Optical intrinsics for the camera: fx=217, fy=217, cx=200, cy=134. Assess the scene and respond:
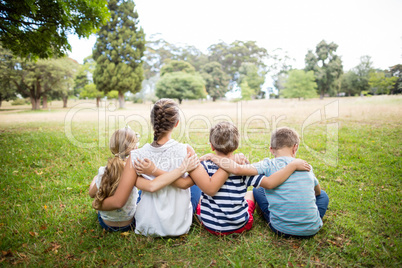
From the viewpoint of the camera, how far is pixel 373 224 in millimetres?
2711

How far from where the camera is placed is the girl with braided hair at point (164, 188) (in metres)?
2.10

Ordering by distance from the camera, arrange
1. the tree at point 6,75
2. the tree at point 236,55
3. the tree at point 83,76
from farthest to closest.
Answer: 1. the tree at point 236,55
2. the tree at point 83,76
3. the tree at point 6,75

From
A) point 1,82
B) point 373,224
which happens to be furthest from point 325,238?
point 1,82

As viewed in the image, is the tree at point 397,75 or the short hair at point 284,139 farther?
the tree at point 397,75

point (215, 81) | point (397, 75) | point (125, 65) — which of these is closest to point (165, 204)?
point (397, 75)

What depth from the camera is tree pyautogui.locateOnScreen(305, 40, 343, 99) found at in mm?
37594

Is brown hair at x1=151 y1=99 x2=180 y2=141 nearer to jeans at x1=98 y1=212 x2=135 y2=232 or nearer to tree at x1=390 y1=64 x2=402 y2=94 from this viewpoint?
jeans at x1=98 y1=212 x2=135 y2=232

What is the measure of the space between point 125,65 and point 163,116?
86.1 feet

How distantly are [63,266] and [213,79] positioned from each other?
4656cm

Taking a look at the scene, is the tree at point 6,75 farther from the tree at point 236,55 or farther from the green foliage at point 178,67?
the tree at point 236,55

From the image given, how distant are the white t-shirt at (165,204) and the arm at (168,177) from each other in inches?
Result: 3.5

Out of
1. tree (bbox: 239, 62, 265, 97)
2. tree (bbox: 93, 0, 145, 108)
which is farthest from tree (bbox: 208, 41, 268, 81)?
tree (bbox: 93, 0, 145, 108)

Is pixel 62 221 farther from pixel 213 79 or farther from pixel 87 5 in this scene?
pixel 213 79

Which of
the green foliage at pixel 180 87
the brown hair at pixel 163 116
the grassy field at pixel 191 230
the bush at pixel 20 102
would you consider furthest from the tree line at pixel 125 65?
the brown hair at pixel 163 116
